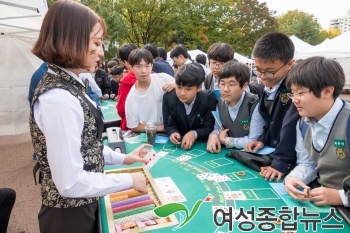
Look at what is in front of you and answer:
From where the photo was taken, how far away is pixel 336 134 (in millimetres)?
1439

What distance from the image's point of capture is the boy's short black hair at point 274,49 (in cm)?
203

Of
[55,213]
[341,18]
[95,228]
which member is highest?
[341,18]

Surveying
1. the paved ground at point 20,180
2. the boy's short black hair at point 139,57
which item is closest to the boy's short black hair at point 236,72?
the boy's short black hair at point 139,57

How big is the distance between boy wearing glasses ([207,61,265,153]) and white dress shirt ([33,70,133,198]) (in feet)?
4.66

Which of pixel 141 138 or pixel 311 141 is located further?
pixel 141 138

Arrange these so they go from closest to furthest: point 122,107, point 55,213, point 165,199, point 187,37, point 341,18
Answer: point 55,213
point 165,199
point 122,107
point 187,37
point 341,18

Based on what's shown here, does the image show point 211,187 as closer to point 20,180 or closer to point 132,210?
point 132,210

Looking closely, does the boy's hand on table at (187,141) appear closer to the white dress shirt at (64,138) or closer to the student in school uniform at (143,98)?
the student in school uniform at (143,98)

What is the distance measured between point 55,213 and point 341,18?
379 feet

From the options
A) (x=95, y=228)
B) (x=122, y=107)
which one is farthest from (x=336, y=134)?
(x=122, y=107)

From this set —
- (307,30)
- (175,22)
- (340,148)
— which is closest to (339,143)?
(340,148)

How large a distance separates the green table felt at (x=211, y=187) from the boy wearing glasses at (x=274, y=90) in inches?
8.1

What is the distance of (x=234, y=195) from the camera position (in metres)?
1.54

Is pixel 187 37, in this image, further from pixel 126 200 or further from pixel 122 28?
pixel 126 200
